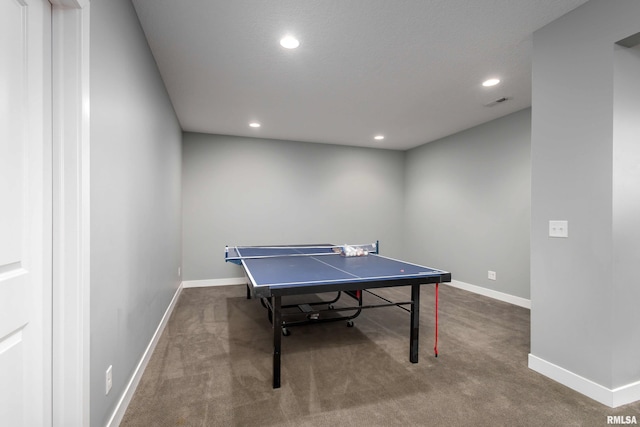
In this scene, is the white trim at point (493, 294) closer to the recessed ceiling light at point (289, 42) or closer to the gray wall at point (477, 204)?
the gray wall at point (477, 204)

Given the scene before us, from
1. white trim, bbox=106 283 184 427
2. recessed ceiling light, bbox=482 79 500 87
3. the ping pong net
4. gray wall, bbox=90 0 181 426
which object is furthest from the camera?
the ping pong net

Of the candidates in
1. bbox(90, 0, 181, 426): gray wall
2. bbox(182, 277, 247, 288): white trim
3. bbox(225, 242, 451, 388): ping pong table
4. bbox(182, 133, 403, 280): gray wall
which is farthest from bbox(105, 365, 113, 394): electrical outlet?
bbox(182, 133, 403, 280): gray wall

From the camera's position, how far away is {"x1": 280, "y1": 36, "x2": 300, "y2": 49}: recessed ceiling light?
2.31m

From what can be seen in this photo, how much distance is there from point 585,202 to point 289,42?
Result: 247 centimetres

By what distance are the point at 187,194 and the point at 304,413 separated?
4.15 metres

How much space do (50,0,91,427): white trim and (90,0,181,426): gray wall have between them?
14cm

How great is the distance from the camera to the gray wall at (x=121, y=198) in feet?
4.55

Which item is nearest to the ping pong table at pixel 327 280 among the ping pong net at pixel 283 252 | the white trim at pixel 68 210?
the ping pong net at pixel 283 252

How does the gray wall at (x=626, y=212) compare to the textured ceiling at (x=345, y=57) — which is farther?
the textured ceiling at (x=345, y=57)

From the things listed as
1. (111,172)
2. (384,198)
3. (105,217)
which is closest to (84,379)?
(105,217)

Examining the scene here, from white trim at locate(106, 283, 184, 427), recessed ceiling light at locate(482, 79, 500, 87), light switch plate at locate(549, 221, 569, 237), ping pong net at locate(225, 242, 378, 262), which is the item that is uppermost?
recessed ceiling light at locate(482, 79, 500, 87)

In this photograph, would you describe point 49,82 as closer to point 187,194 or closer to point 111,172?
point 111,172

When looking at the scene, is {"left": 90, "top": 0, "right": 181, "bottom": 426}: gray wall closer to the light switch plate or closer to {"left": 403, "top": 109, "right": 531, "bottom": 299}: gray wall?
the light switch plate

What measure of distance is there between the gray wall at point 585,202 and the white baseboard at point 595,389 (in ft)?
0.10
